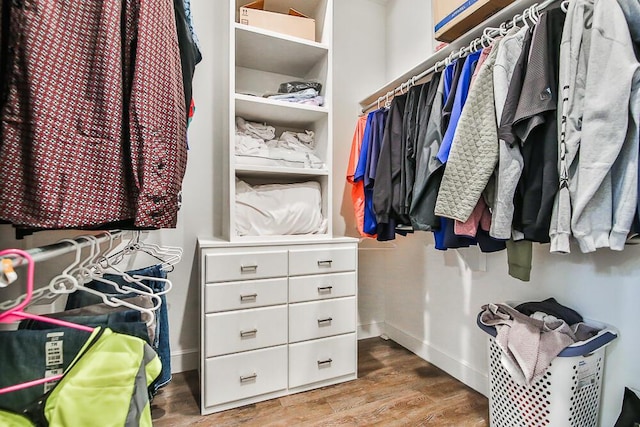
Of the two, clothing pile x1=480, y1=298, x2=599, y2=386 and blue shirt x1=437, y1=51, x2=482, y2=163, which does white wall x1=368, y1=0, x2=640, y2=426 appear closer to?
clothing pile x1=480, y1=298, x2=599, y2=386

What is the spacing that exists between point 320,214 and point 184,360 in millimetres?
1208

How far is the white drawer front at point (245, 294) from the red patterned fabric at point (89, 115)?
2.48 feet

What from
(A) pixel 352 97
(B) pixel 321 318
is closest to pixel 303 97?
(A) pixel 352 97

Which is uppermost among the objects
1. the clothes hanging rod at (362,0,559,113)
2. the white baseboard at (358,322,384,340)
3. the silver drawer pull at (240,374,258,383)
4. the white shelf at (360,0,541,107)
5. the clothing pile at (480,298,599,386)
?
the white shelf at (360,0,541,107)

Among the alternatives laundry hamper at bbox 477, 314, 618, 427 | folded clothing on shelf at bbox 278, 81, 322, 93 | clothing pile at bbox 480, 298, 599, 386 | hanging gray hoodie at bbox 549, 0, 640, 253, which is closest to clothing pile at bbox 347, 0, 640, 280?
hanging gray hoodie at bbox 549, 0, 640, 253

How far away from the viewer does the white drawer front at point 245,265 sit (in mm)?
1458

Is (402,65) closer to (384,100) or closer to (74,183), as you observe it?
(384,100)

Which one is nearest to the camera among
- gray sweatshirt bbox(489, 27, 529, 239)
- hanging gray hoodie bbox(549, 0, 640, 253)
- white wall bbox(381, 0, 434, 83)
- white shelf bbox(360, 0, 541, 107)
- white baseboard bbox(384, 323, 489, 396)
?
hanging gray hoodie bbox(549, 0, 640, 253)

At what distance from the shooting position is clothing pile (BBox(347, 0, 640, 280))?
829 mm

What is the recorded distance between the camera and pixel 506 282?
5.00 ft

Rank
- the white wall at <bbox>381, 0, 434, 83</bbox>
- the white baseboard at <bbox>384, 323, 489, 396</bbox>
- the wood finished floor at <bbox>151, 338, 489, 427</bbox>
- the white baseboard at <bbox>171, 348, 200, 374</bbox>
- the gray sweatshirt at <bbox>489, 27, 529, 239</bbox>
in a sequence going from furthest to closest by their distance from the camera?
the white wall at <bbox>381, 0, 434, 83</bbox> < the white baseboard at <bbox>171, 348, 200, 374</bbox> < the white baseboard at <bbox>384, 323, 489, 396</bbox> < the wood finished floor at <bbox>151, 338, 489, 427</bbox> < the gray sweatshirt at <bbox>489, 27, 529, 239</bbox>

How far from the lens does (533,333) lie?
43.4 inches

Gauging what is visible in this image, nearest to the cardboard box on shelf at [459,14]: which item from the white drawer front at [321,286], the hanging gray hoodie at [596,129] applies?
the hanging gray hoodie at [596,129]

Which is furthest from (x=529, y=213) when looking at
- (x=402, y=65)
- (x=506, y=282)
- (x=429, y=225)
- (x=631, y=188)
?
(x=402, y=65)
